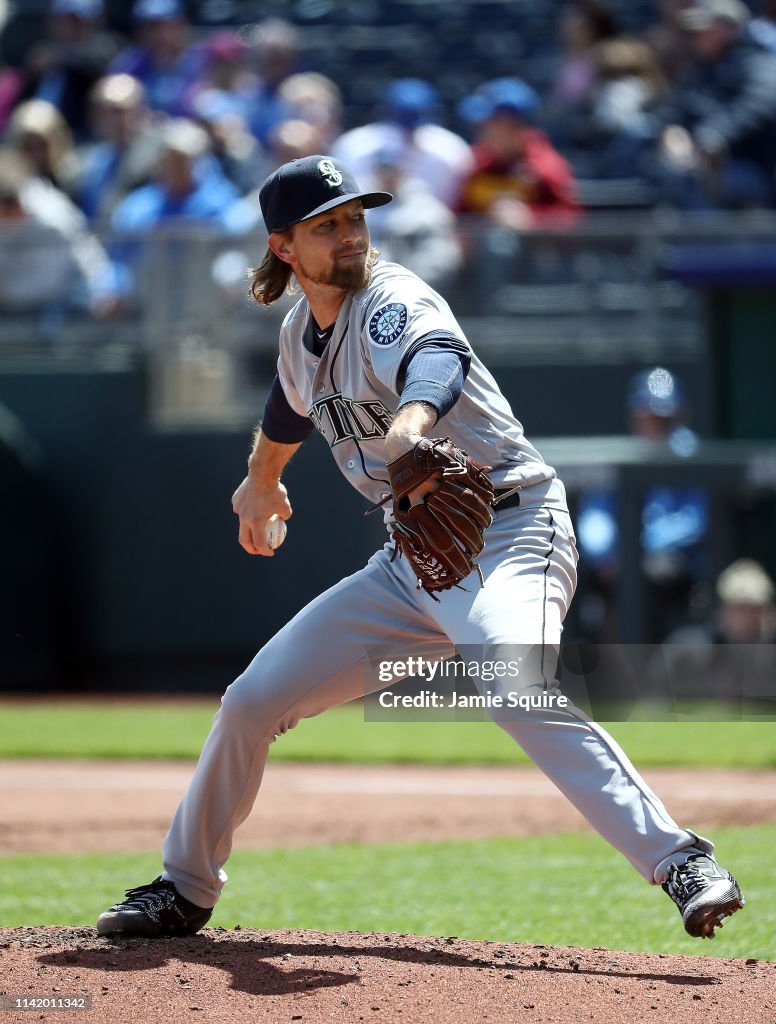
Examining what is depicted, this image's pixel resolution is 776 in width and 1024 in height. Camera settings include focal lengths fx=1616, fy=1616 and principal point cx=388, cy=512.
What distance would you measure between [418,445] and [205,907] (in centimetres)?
143

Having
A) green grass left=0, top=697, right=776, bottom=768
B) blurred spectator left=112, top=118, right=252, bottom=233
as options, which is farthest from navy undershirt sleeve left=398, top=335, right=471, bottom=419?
blurred spectator left=112, top=118, right=252, bottom=233

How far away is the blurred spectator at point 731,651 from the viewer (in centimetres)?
904

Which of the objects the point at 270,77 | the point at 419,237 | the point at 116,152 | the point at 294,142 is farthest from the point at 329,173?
the point at 270,77

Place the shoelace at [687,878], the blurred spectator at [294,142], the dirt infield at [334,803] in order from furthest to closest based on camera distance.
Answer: the blurred spectator at [294,142] → the dirt infield at [334,803] → the shoelace at [687,878]

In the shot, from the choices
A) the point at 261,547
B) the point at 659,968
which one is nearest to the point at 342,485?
the point at 261,547

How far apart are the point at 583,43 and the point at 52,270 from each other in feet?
14.0

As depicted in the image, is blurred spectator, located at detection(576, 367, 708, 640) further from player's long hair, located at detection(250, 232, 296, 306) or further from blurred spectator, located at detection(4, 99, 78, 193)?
player's long hair, located at detection(250, 232, 296, 306)

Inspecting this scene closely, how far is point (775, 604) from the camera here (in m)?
9.42

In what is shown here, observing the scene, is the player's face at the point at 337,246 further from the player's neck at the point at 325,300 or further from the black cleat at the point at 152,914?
the black cleat at the point at 152,914

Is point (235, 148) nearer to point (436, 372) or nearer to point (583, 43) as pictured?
point (583, 43)

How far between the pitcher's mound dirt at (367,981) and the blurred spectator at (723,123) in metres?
7.48

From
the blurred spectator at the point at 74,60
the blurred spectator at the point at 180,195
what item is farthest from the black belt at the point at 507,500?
the blurred spectator at the point at 74,60

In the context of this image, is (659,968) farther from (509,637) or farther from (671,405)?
(671,405)

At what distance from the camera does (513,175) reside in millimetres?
10625
